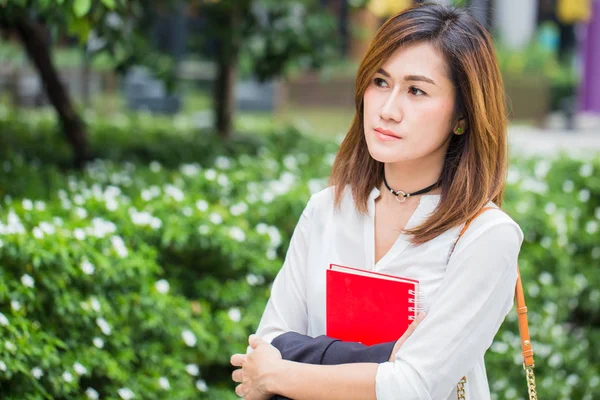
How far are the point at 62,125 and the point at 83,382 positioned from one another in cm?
301

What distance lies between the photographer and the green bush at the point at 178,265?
11.2ft

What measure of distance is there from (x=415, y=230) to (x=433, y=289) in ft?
0.49

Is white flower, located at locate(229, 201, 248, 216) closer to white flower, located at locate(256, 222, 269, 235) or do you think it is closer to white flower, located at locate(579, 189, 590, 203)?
white flower, located at locate(256, 222, 269, 235)

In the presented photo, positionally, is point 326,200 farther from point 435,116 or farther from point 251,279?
point 251,279

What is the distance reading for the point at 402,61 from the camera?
210 centimetres

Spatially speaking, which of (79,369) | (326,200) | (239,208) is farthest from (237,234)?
(326,200)

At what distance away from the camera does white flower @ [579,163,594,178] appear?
20.9ft

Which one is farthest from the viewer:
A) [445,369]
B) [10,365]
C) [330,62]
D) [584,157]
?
[330,62]

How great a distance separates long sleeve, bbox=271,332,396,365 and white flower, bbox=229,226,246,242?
220 centimetres

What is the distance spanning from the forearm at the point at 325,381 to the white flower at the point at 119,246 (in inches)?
72.0

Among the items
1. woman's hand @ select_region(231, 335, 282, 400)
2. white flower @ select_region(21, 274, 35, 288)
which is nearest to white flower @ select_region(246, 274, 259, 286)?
white flower @ select_region(21, 274, 35, 288)

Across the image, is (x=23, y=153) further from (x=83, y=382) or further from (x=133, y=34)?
(x=83, y=382)

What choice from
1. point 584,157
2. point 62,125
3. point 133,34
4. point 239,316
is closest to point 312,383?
point 239,316

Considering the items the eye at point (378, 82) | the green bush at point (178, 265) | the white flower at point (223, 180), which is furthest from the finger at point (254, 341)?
the white flower at point (223, 180)
